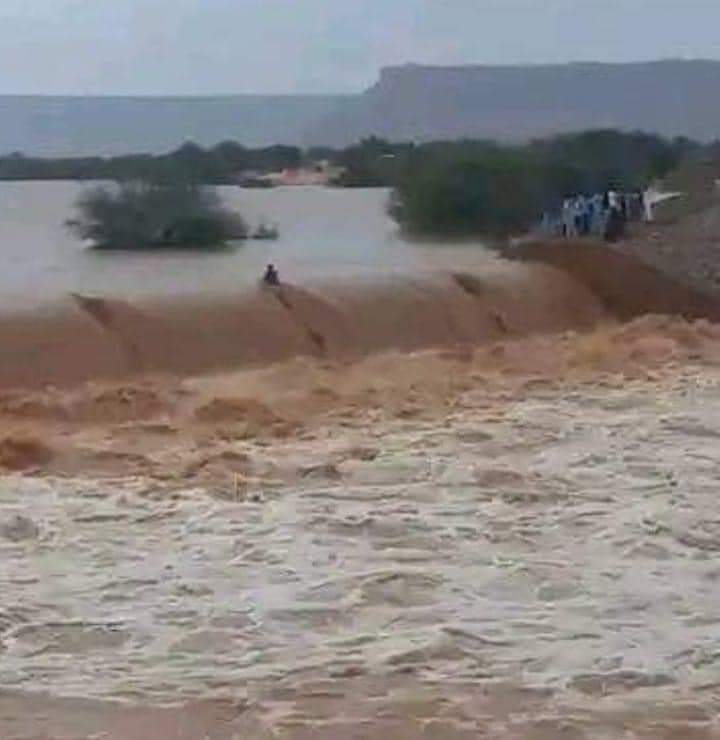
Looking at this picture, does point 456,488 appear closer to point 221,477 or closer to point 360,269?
point 221,477

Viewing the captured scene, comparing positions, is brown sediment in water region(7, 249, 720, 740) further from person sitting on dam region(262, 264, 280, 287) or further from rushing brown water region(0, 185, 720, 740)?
person sitting on dam region(262, 264, 280, 287)

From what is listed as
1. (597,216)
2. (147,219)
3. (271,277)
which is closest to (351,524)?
(271,277)

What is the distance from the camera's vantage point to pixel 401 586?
15.5ft

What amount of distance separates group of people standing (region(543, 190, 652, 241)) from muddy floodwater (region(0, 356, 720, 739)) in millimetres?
7154

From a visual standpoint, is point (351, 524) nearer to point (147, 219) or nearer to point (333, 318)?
point (333, 318)

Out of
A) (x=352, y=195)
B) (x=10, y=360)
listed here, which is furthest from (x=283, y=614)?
(x=352, y=195)

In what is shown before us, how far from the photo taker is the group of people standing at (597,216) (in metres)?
13.9

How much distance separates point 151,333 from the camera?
31.0 feet

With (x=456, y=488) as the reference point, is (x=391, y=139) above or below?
above

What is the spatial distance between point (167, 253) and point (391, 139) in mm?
7224

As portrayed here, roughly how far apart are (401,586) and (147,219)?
9655 millimetres

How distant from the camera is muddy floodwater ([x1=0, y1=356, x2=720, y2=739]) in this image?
384cm

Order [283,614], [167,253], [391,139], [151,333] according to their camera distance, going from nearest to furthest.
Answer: [283,614], [151,333], [167,253], [391,139]

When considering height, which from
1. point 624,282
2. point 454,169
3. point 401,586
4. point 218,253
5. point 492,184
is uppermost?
point 454,169
